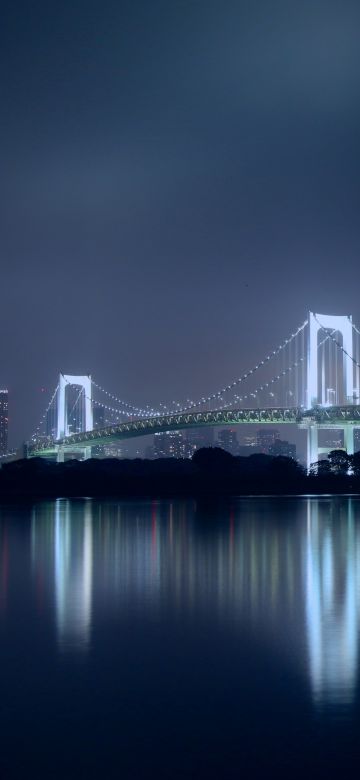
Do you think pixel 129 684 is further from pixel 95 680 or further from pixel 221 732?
pixel 221 732

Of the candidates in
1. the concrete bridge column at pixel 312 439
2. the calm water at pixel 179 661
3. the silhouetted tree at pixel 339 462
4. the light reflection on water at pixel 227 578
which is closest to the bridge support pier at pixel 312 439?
the concrete bridge column at pixel 312 439

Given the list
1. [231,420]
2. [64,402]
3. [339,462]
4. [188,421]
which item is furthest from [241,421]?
[64,402]

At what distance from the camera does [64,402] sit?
51500 millimetres

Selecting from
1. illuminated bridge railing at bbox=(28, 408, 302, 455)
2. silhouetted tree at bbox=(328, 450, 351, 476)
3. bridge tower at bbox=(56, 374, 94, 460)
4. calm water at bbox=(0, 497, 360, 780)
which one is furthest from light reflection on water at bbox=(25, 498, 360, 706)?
bridge tower at bbox=(56, 374, 94, 460)

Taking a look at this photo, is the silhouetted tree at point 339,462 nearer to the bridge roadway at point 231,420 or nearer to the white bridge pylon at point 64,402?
the bridge roadway at point 231,420

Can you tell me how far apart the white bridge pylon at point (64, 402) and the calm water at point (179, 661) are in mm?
35095

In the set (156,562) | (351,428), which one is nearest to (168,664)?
(156,562)

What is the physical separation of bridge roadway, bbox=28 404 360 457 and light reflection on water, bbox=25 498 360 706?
1472 cm

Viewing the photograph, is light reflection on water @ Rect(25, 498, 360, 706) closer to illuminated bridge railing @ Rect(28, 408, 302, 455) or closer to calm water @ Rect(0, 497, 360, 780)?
calm water @ Rect(0, 497, 360, 780)

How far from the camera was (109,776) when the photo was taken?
13.1 ft

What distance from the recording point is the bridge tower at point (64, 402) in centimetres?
4959

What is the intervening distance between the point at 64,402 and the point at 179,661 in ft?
149

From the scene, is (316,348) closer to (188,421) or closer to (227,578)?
(188,421)

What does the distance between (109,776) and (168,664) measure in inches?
92.4
